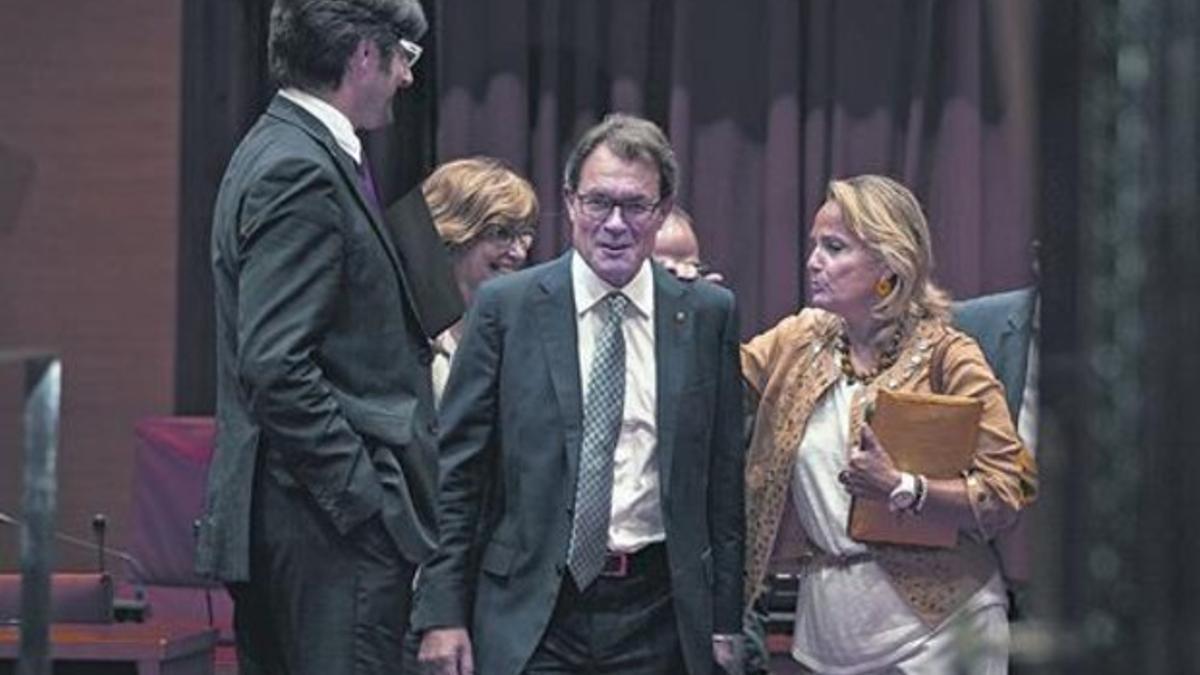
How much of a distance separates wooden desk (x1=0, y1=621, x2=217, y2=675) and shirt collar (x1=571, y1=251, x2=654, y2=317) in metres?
1.32

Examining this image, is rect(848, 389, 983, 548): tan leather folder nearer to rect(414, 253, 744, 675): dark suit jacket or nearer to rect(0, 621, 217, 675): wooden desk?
rect(414, 253, 744, 675): dark suit jacket

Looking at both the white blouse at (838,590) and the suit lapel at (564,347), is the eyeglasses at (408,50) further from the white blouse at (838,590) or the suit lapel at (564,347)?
the white blouse at (838,590)

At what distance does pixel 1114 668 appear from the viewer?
55 cm

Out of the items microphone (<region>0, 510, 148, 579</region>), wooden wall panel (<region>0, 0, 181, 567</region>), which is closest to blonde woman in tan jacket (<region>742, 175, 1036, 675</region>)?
microphone (<region>0, 510, 148, 579</region>)

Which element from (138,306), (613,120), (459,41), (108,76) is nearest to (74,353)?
(138,306)

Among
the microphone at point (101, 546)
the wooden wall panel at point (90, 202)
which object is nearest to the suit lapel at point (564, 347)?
the microphone at point (101, 546)

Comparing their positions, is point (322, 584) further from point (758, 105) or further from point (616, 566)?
point (758, 105)

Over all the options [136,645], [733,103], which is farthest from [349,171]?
[733,103]

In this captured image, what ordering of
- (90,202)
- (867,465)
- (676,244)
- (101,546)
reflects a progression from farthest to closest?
(90,202) < (101,546) < (676,244) < (867,465)

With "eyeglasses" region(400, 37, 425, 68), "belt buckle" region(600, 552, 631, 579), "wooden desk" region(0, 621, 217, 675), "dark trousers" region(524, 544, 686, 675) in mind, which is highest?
"eyeglasses" region(400, 37, 425, 68)

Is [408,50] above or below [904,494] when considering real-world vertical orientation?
above

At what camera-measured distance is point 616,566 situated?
3.05m

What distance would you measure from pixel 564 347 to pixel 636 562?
0.30 m

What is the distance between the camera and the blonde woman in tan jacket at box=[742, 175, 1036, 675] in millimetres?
3295
